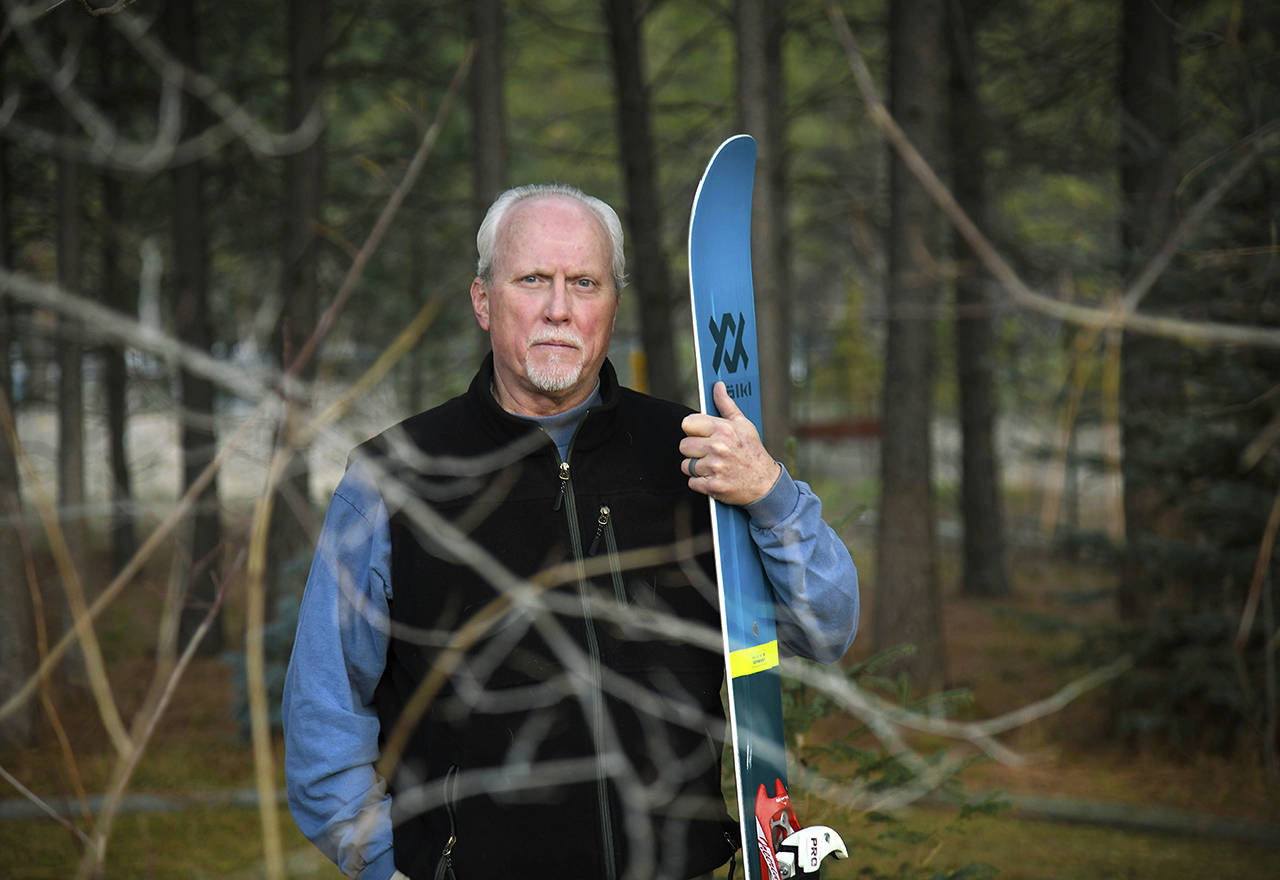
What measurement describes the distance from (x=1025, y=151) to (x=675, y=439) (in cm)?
878

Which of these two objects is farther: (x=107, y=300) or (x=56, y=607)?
(x=107, y=300)

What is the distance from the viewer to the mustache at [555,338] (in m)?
2.34

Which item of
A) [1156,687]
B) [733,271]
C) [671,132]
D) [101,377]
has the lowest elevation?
[1156,687]

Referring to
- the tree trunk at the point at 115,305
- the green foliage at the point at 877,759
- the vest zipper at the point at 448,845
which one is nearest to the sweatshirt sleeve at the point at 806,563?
the vest zipper at the point at 448,845

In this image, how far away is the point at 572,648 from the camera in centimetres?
200

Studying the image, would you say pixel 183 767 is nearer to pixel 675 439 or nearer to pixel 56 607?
pixel 56 607

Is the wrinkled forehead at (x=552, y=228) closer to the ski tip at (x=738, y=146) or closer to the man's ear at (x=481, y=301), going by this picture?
the man's ear at (x=481, y=301)

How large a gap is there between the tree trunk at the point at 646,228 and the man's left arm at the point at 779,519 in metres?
7.74

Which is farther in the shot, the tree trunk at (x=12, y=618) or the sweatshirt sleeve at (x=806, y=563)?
the tree trunk at (x=12, y=618)

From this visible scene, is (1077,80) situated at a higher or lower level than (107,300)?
higher

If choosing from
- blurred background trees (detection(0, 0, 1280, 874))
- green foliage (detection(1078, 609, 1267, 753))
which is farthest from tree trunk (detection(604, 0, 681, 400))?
green foliage (detection(1078, 609, 1267, 753))

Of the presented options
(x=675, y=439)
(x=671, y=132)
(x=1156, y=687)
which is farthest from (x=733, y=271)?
(x=671, y=132)

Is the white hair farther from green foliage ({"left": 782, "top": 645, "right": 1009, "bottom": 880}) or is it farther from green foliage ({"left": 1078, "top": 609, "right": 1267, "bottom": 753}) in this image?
green foliage ({"left": 1078, "top": 609, "right": 1267, "bottom": 753})

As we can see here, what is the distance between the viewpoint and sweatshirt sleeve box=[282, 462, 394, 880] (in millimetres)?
2191
